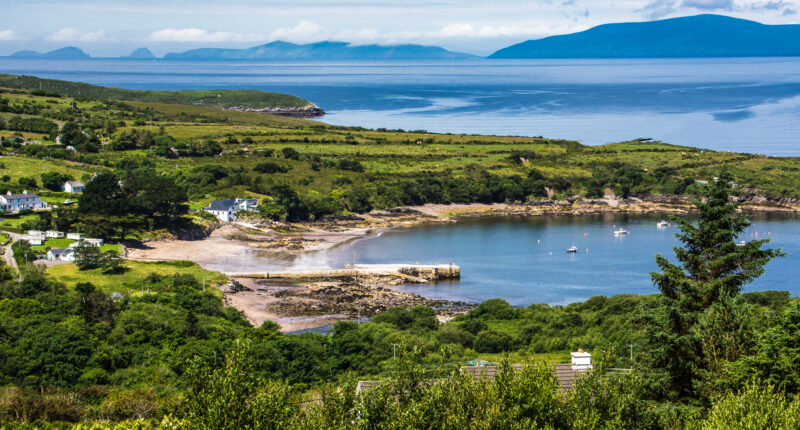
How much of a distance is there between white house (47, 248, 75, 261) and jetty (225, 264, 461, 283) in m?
11.3

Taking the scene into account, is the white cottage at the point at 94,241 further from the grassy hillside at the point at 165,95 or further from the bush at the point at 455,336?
the grassy hillside at the point at 165,95

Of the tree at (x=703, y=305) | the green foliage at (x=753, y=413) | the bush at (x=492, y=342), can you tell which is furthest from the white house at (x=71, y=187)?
the green foliage at (x=753, y=413)

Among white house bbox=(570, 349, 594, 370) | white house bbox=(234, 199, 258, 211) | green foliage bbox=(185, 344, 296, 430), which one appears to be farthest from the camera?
white house bbox=(234, 199, 258, 211)

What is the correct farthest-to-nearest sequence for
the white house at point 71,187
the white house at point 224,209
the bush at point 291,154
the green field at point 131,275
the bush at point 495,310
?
the bush at point 291,154 → the white house at point 224,209 → the white house at point 71,187 → the green field at point 131,275 → the bush at point 495,310

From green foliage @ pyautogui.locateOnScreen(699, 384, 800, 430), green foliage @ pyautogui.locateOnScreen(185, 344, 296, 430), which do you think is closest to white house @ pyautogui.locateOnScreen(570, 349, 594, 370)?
green foliage @ pyautogui.locateOnScreen(699, 384, 800, 430)

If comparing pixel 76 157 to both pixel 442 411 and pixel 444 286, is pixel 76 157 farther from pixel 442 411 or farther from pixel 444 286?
pixel 442 411

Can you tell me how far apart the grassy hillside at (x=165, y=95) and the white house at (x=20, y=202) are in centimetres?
10102

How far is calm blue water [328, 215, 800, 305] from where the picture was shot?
5431 centimetres

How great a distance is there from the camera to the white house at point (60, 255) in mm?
50750

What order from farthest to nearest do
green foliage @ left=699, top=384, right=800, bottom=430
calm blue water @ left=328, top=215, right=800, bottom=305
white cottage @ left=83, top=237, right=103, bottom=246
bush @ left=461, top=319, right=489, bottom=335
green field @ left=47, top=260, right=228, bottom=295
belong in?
1. calm blue water @ left=328, top=215, right=800, bottom=305
2. white cottage @ left=83, top=237, right=103, bottom=246
3. green field @ left=47, top=260, right=228, bottom=295
4. bush @ left=461, top=319, right=489, bottom=335
5. green foliage @ left=699, top=384, right=800, bottom=430

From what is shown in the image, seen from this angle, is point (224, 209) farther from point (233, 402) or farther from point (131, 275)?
point (233, 402)

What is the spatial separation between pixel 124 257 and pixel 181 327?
22.7 meters

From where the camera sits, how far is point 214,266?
2219 inches

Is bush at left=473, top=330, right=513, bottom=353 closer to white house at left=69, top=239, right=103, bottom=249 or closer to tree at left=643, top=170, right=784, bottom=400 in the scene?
tree at left=643, top=170, right=784, bottom=400
